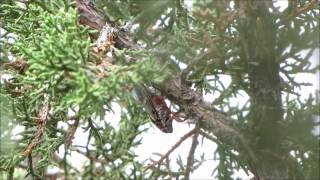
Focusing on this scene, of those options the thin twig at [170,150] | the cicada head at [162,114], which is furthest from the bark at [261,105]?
the thin twig at [170,150]

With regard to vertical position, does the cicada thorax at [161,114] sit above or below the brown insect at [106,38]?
below

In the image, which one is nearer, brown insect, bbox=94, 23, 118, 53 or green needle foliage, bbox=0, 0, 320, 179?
green needle foliage, bbox=0, 0, 320, 179

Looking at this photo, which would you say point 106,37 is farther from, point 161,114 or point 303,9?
point 303,9

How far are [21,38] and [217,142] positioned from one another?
1.11 meters

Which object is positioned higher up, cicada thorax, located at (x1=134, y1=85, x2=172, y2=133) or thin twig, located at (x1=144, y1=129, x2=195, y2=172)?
cicada thorax, located at (x1=134, y1=85, x2=172, y2=133)

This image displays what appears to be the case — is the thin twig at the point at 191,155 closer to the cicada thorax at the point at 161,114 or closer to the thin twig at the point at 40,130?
the cicada thorax at the point at 161,114

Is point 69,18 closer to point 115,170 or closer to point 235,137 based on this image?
point 235,137

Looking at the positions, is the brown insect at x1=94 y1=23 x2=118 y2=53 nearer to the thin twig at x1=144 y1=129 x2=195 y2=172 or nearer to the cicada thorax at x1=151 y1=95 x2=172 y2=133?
the cicada thorax at x1=151 y1=95 x2=172 y2=133

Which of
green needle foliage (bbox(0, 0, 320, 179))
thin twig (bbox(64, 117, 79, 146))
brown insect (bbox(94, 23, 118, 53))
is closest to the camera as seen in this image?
green needle foliage (bbox(0, 0, 320, 179))

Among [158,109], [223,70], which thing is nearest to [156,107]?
[158,109]

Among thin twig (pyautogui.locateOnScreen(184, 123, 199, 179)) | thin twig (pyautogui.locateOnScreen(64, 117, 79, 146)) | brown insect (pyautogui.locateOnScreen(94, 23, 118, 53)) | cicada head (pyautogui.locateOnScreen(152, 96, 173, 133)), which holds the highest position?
brown insect (pyautogui.locateOnScreen(94, 23, 118, 53))

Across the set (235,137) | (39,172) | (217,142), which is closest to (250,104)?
(235,137)

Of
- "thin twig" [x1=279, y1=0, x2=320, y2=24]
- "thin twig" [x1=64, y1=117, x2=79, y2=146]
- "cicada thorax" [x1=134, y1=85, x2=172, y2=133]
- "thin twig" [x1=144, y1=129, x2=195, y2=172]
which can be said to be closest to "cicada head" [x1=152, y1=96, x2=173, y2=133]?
"cicada thorax" [x1=134, y1=85, x2=172, y2=133]

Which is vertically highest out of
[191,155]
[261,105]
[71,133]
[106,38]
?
[106,38]
